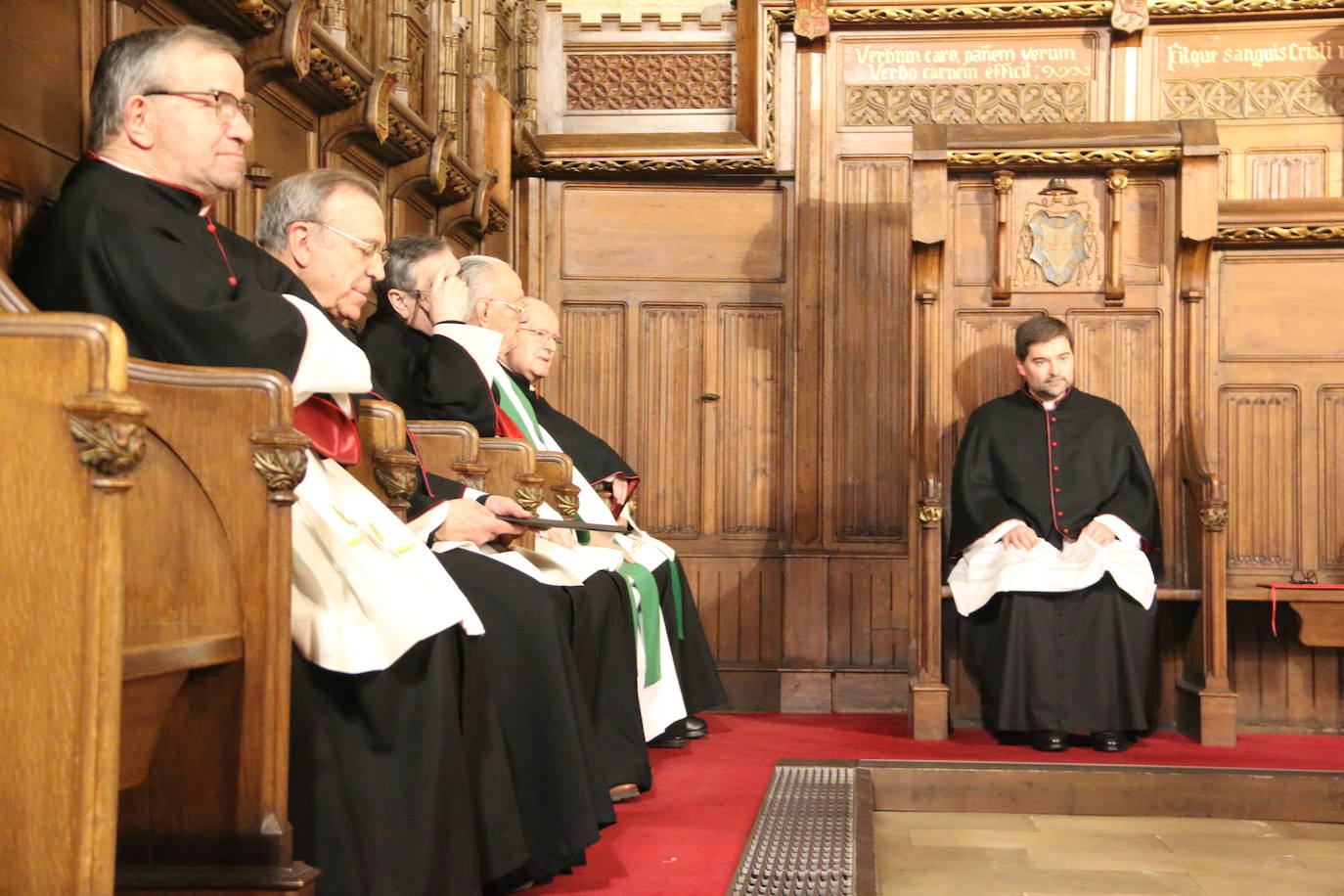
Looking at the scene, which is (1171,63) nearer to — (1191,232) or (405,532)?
(1191,232)

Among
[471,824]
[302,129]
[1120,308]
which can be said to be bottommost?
[471,824]

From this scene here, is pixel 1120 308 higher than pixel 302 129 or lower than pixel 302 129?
lower

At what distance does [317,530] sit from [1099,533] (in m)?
3.83

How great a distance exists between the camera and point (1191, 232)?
19.2 feet

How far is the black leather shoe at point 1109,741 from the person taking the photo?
523 cm

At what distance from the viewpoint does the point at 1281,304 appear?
619 centimetres

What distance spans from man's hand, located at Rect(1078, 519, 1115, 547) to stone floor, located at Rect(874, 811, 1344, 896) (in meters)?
1.38

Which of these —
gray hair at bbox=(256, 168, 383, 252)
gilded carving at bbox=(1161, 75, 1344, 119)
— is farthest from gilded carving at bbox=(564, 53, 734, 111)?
gray hair at bbox=(256, 168, 383, 252)

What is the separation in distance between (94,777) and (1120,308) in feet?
17.1

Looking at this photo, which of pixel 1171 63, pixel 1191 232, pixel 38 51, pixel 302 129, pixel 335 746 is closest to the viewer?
pixel 335 746

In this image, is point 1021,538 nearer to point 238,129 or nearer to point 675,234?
point 675,234

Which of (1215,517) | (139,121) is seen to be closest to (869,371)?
(1215,517)

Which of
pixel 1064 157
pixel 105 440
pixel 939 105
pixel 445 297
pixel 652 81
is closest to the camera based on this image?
pixel 105 440

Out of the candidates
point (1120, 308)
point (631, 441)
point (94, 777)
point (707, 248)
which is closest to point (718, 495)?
point (631, 441)
